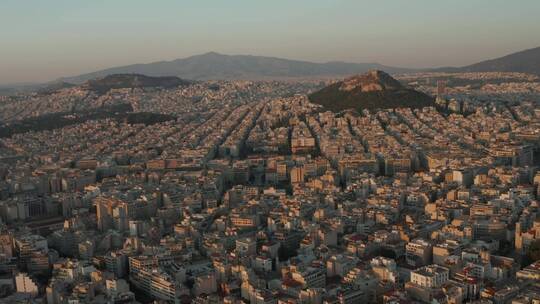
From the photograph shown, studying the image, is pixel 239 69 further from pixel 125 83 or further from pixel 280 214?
pixel 280 214

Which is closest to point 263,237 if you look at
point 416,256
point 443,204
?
point 416,256

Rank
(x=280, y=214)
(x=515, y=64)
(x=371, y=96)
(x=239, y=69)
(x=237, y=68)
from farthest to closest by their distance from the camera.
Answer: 1. (x=237, y=68)
2. (x=239, y=69)
3. (x=515, y=64)
4. (x=371, y=96)
5. (x=280, y=214)

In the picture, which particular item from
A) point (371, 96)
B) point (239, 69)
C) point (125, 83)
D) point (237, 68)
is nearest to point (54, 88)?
point (125, 83)

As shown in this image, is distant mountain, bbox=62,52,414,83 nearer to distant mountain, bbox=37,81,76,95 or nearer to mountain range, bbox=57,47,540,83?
mountain range, bbox=57,47,540,83

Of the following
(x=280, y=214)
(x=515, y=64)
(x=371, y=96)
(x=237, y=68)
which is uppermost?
(x=237, y=68)

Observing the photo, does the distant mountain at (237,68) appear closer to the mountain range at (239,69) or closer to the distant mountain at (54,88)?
the mountain range at (239,69)

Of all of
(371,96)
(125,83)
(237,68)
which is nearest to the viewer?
(371,96)
